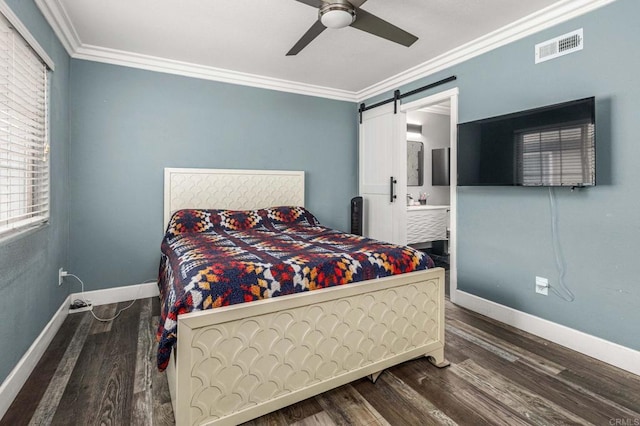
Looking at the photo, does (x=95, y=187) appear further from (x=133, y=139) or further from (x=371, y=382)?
(x=371, y=382)

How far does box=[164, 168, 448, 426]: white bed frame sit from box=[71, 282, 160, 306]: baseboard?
1.93m

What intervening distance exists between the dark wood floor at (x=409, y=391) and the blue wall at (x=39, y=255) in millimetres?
280

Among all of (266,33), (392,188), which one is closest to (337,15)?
(266,33)

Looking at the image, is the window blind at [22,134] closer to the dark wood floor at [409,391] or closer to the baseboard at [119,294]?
the dark wood floor at [409,391]

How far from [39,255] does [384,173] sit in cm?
353

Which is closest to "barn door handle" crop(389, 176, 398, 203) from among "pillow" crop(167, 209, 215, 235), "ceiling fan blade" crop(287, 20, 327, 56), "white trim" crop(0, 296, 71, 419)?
"ceiling fan blade" crop(287, 20, 327, 56)

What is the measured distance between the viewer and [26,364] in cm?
186

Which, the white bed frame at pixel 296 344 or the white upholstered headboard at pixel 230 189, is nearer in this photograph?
the white bed frame at pixel 296 344

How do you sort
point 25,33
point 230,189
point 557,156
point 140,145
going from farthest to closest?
point 230,189 → point 140,145 → point 557,156 → point 25,33

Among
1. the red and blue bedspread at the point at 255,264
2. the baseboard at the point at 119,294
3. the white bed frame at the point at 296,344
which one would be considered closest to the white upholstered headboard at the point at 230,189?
the red and blue bedspread at the point at 255,264

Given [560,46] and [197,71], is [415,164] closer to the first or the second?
[560,46]

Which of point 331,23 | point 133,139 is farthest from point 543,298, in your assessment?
point 133,139

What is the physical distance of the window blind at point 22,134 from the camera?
5.76 feet

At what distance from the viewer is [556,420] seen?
1565 millimetres
